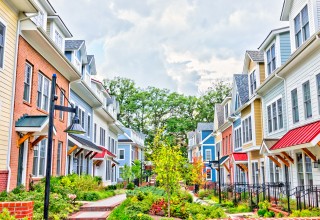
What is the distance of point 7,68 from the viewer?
1158cm

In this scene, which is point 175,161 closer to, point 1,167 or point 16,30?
point 1,167

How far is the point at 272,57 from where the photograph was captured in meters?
19.5

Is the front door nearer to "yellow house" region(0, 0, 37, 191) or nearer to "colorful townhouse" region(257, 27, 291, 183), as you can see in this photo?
"yellow house" region(0, 0, 37, 191)

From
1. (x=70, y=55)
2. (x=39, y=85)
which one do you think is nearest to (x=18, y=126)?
(x=39, y=85)

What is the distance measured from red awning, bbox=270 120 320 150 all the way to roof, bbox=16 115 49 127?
32.2 feet

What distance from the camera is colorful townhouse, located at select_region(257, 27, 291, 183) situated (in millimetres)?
18047

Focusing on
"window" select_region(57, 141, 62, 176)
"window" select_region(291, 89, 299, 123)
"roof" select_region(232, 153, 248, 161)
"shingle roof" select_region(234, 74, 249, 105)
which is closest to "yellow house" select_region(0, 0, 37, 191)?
"window" select_region(57, 141, 62, 176)

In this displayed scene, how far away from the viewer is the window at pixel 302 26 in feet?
49.0

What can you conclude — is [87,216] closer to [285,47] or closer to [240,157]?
[285,47]

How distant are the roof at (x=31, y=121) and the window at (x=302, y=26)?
38.8 feet

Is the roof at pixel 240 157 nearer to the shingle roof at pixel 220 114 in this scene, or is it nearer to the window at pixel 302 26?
the shingle roof at pixel 220 114

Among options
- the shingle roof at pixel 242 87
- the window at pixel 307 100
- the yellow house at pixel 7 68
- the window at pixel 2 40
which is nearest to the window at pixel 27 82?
the yellow house at pixel 7 68

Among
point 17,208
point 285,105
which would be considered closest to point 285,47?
point 285,105

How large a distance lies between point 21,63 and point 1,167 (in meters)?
4.04
